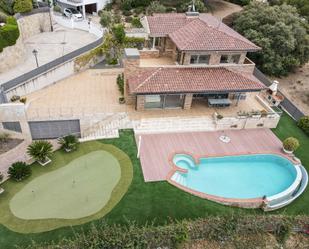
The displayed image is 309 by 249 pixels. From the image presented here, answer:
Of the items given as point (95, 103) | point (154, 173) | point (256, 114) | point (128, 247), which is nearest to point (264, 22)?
point (256, 114)

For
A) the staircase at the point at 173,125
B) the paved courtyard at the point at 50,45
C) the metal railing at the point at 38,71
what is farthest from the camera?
the paved courtyard at the point at 50,45

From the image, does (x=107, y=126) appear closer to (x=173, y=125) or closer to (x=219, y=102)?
(x=173, y=125)

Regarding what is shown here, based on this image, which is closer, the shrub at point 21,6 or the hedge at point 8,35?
the hedge at point 8,35

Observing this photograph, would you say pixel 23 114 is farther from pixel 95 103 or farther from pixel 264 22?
pixel 264 22

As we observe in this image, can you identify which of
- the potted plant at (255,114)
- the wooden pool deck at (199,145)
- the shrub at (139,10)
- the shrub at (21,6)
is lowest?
the wooden pool deck at (199,145)

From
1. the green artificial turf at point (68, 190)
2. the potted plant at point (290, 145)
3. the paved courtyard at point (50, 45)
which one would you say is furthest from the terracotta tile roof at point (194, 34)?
the paved courtyard at point (50, 45)

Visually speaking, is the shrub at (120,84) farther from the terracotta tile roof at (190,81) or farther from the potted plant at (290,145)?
the potted plant at (290,145)
